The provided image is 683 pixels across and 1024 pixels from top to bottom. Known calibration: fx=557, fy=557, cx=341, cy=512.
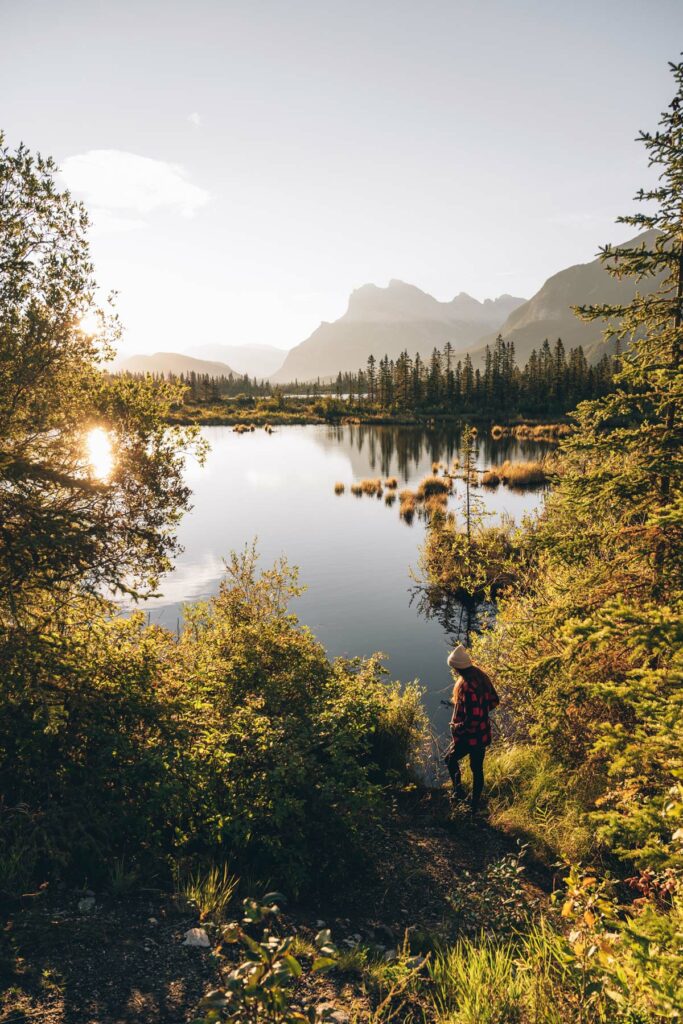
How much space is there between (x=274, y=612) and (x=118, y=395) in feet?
16.8

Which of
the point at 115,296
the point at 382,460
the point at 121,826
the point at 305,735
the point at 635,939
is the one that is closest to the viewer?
the point at 635,939

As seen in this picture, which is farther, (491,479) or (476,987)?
(491,479)

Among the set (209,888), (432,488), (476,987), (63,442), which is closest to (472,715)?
(476,987)

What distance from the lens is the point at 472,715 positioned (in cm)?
866

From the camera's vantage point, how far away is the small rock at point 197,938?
516 centimetres

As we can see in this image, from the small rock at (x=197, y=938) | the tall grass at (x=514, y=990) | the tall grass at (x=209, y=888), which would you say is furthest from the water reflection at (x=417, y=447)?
the small rock at (x=197, y=938)

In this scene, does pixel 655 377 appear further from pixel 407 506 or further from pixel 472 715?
pixel 407 506

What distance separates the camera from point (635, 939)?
12.6 feet

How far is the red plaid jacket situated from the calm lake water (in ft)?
14.7

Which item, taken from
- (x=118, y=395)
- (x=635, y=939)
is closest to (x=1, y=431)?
(x=118, y=395)

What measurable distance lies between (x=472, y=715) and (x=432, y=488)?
104 ft

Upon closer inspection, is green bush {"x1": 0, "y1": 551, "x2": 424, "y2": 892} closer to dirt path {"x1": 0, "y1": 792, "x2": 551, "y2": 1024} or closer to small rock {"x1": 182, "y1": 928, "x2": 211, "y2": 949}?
dirt path {"x1": 0, "y1": 792, "x2": 551, "y2": 1024}

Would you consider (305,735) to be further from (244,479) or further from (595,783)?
(244,479)

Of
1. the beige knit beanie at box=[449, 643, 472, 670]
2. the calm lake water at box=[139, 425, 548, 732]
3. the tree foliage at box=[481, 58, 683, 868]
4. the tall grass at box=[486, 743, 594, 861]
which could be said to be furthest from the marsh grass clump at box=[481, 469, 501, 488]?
the beige knit beanie at box=[449, 643, 472, 670]
